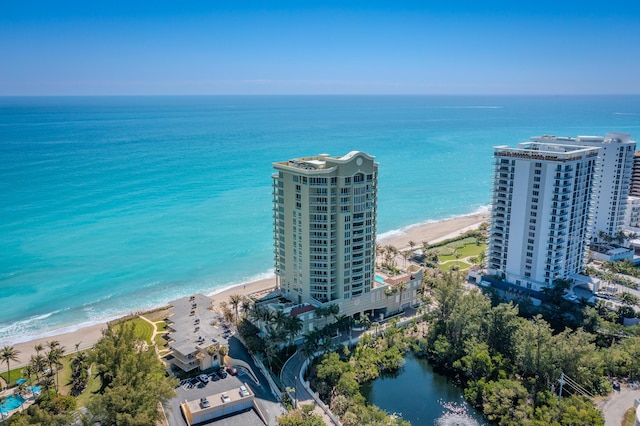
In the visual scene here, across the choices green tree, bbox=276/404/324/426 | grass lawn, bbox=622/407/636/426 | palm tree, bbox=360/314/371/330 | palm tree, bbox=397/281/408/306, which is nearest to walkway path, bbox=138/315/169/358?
green tree, bbox=276/404/324/426

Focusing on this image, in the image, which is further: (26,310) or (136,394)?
(26,310)

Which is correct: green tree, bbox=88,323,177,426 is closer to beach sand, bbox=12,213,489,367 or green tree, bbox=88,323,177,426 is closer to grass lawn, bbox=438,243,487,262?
beach sand, bbox=12,213,489,367

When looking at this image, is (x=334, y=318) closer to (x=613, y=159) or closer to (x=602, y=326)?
(x=602, y=326)

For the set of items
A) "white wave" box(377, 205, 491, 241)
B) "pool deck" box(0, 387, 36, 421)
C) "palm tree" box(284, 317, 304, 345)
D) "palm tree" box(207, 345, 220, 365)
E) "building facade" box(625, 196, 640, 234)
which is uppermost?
"building facade" box(625, 196, 640, 234)

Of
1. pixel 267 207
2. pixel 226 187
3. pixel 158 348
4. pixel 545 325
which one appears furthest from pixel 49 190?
pixel 545 325

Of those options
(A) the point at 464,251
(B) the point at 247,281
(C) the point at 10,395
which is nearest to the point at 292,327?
(C) the point at 10,395

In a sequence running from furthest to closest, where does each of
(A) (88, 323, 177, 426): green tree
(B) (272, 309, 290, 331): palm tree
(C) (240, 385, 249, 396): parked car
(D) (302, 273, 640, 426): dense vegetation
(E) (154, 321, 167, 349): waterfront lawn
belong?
(E) (154, 321, 167, 349): waterfront lawn → (B) (272, 309, 290, 331): palm tree → (C) (240, 385, 249, 396): parked car → (D) (302, 273, 640, 426): dense vegetation → (A) (88, 323, 177, 426): green tree
